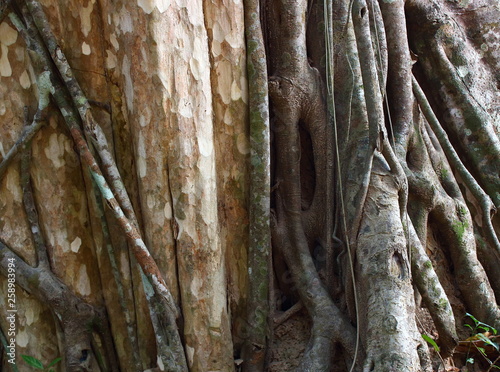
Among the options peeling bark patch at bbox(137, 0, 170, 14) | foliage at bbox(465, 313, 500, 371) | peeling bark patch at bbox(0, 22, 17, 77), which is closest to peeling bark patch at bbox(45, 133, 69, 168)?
peeling bark patch at bbox(0, 22, 17, 77)

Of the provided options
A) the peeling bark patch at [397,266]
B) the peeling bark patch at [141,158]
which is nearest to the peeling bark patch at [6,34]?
the peeling bark patch at [141,158]

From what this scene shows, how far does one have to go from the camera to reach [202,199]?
2.38 meters

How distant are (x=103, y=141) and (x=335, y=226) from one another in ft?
3.82

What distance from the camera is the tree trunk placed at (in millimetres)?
2312

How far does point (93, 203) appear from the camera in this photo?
2.48m


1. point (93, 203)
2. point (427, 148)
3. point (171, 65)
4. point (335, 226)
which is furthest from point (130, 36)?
point (427, 148)

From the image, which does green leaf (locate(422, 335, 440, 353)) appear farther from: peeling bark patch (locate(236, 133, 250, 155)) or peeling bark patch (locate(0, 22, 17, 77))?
peeling bark patch (locate(0, 22, 17, 77))

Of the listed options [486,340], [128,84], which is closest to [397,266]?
[486,340]

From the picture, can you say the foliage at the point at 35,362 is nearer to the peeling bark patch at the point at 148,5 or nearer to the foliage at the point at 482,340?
the peeling bark patch at the point at 148,5

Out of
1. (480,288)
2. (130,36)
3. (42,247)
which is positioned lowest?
(480,288)

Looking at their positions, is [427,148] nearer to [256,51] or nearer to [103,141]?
[256,51]

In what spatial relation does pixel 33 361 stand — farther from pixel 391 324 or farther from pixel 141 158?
pixel 391 324

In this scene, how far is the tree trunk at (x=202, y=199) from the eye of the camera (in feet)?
7.59

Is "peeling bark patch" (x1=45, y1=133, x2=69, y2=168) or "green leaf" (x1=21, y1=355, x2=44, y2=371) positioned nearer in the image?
"green leaf" (x1=21, y1=355, x2=44, y2=371)
